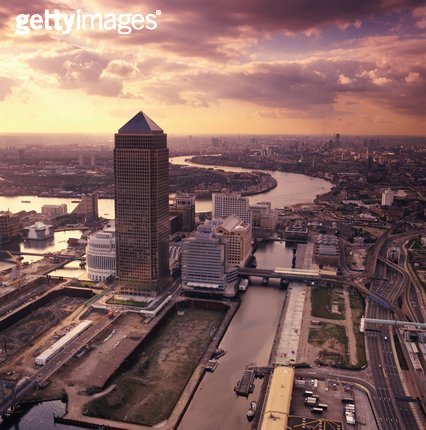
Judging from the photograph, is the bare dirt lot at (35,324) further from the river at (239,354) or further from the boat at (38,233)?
the boat at (38,233)

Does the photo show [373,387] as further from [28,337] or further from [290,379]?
[28,337]

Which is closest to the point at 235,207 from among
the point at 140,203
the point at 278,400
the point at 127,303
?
the point at 140,203

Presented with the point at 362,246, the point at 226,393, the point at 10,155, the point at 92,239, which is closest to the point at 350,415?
the point at 226,393

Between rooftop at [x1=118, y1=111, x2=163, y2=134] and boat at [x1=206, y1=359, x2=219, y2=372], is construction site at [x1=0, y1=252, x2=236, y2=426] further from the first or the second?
rooftop at [x1=118, y1=111, x2=163, y2=134]

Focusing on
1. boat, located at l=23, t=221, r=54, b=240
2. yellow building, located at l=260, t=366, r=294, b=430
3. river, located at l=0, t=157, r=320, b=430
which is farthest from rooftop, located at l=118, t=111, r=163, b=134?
boat, located at l=23, t=221, r=54, b=240

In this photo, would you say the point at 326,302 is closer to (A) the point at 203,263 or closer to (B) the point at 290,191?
(A) the point at 203,263

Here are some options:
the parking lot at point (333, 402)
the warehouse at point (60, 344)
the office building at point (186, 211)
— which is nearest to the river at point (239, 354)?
the parking lot at point (333, 402)
